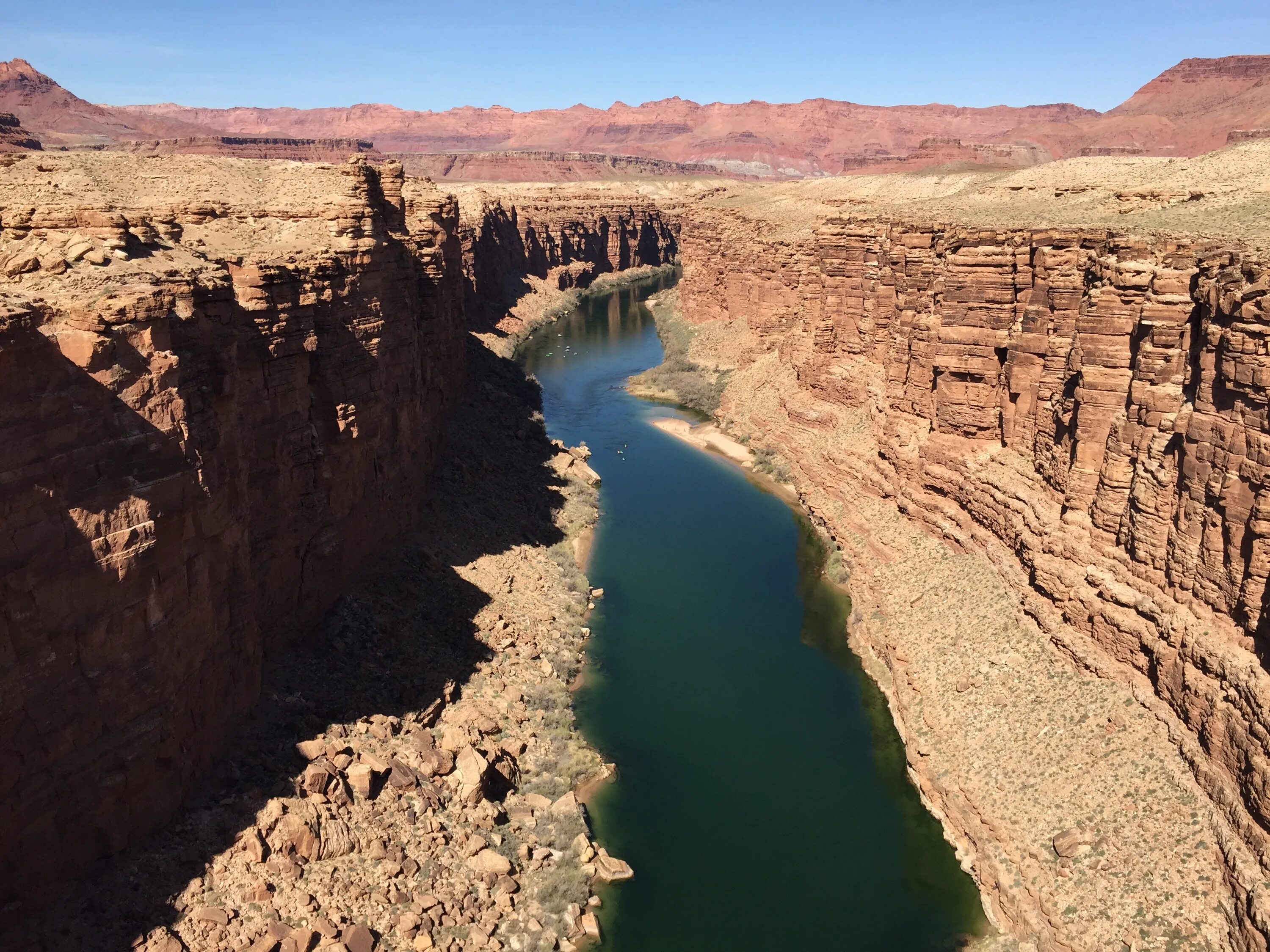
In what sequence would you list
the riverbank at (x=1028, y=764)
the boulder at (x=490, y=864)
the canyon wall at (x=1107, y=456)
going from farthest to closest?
the boulder at (x=490, y=864) → the canyon wall at (x=1107, y=456) → the riverbank at (x=1028, y=764)

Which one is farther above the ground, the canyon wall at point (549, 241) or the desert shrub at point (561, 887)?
the canyon wall at point (549, 241)

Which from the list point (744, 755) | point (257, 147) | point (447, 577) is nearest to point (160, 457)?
point (447, 577)

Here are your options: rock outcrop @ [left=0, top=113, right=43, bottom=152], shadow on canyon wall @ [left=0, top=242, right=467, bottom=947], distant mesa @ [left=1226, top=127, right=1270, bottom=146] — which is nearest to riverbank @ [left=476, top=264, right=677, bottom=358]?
rock outcrop @ [left=0, top=113, right=43, bottom=152]

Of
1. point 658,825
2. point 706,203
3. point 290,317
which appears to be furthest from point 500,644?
point 706,203

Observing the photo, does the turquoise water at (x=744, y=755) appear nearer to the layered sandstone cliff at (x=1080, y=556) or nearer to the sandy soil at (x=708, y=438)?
the layered sandstone cliff at (x=1080, y=556)

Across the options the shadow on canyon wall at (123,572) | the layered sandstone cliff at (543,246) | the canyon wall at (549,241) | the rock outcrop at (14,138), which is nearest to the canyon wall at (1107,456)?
the shadow on canyon wall at (123,572)

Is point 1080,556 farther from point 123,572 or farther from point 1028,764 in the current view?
point 123,572

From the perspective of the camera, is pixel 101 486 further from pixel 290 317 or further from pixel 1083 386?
pixel 1083 386

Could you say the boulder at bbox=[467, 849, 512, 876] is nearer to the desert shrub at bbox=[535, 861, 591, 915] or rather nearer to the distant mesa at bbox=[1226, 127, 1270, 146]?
the desert shrub at bbox=[535, 861, 591, 915]
